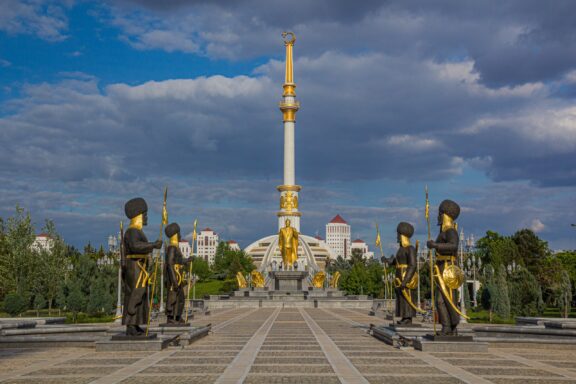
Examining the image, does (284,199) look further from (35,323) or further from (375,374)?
(375,374)

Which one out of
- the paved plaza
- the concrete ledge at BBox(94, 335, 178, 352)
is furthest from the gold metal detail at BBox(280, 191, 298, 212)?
the concrete ledge at BBox(94, 335, 178, 352)

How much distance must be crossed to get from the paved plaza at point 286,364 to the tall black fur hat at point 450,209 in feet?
12.2

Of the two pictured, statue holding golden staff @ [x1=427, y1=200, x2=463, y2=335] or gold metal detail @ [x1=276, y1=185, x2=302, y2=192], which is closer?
statue holding golden staff @ [x1=427, y1=200, x2=463, y2=335]

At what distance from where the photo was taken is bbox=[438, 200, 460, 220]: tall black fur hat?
16328 millimetres

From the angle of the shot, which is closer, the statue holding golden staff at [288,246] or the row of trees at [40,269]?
the row of trees at [40,269]

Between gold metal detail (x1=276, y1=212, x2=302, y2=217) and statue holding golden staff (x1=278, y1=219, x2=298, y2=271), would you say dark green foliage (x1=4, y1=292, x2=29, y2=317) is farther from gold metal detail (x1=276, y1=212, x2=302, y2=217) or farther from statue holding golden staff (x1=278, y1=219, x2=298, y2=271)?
gold metal detail (x1=276, y1=212, x2=302, y2=217)

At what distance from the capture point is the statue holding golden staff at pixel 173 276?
1930cm

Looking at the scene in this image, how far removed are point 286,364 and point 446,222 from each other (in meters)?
6.35

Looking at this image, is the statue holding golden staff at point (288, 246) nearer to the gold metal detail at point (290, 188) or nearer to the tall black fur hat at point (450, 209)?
the gold metal detail at point (290, 188)

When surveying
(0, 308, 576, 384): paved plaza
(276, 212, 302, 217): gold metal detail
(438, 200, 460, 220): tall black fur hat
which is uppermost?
(276, 212, 302, 217): gold metal detail

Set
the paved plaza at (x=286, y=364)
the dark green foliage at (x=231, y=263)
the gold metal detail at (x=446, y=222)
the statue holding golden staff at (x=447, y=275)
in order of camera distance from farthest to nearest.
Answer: the dark green foliage at (x=231, y=263), the gold metal detail at (x=446, y=222), the statue holding golden staff at (x=447, y=275), the paved plaza at (x=286, y=364)

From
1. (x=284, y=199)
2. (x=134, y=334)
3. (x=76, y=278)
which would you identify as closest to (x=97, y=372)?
(x=134, y=334)

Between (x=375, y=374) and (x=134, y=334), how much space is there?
23.3 feet

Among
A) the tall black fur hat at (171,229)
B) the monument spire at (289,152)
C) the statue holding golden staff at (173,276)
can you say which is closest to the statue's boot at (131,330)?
the statue holding golden staff at (173,276)
